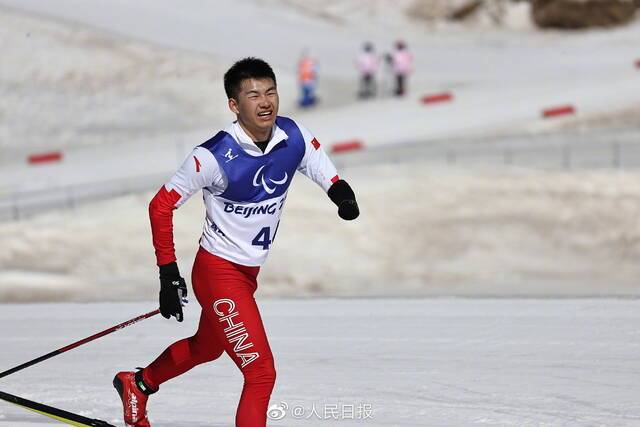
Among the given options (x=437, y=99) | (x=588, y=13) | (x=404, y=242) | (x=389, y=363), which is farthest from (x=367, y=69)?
(x=389, y=363)

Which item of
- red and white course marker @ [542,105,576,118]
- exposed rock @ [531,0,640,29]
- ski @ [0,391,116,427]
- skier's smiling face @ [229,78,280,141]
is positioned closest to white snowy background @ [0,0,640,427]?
red and white course marker @ [542,105,576,118]

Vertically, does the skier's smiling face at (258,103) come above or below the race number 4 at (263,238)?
above

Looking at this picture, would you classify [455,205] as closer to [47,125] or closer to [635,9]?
[47,125]

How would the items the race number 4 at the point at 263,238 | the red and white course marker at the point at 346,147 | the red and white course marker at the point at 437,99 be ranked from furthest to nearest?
the red and white course marker at the point at 437,99
the red and white course marker at the point at 346,147
the race number 4 at the point at 263,238

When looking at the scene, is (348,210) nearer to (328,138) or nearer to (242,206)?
(242,206)

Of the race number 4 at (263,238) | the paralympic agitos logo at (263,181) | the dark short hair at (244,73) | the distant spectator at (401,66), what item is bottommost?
the distant spectator at (401,66)

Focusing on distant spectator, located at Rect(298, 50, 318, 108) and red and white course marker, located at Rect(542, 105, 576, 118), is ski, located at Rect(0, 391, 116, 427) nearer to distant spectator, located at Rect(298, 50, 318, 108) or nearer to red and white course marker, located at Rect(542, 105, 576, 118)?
red and white course marker, located at Rect(542, 105, 576, 118)

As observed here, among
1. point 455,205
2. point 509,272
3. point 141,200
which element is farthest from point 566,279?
point 141,200

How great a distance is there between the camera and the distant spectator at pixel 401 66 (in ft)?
81.0

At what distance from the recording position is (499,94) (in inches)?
945

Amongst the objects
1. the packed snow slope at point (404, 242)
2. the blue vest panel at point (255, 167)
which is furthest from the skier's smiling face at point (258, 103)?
the packed snow slope at point (404, 242)

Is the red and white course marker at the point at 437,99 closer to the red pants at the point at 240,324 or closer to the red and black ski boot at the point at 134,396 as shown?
the red and black ski boot at the point at 134,396

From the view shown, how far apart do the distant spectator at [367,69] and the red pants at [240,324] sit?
19.6 metres

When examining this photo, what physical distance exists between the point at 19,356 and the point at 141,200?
7263 millimetres
